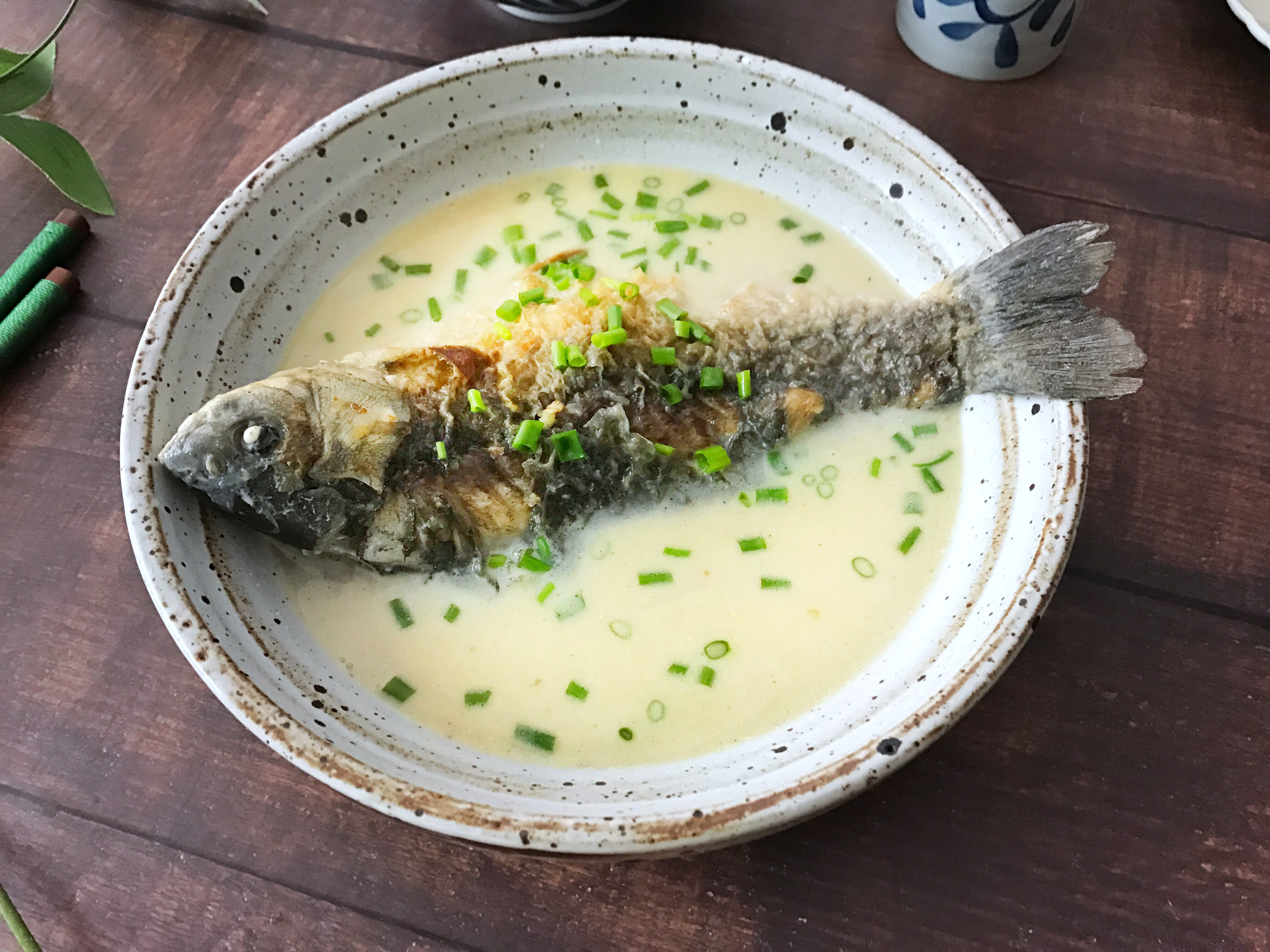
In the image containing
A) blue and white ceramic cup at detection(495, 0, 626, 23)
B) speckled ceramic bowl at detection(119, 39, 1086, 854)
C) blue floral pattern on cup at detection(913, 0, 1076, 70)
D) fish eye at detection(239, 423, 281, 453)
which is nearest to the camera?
speckled ceramic bowl at detection(119, 39, 1086, 854)

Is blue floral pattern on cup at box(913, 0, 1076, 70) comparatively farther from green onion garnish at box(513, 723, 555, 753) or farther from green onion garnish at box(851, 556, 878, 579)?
green onion garnish at box(513, 723, 555, 753)

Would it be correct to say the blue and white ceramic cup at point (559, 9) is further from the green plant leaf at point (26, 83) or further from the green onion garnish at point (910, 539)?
the green onion garnish at point (910, 539)

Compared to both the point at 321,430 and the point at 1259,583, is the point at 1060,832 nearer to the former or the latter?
the point at 1259,583

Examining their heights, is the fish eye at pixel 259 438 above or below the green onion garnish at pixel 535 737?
above

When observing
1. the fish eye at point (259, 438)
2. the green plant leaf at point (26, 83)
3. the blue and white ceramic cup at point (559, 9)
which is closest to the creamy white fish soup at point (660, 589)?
the fish eye at point (259, 438)

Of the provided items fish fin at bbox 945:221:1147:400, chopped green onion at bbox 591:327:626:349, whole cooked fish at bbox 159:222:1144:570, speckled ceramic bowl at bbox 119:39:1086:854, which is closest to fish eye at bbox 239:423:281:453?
whole cooked fish at bbox 159:222:1144:570
